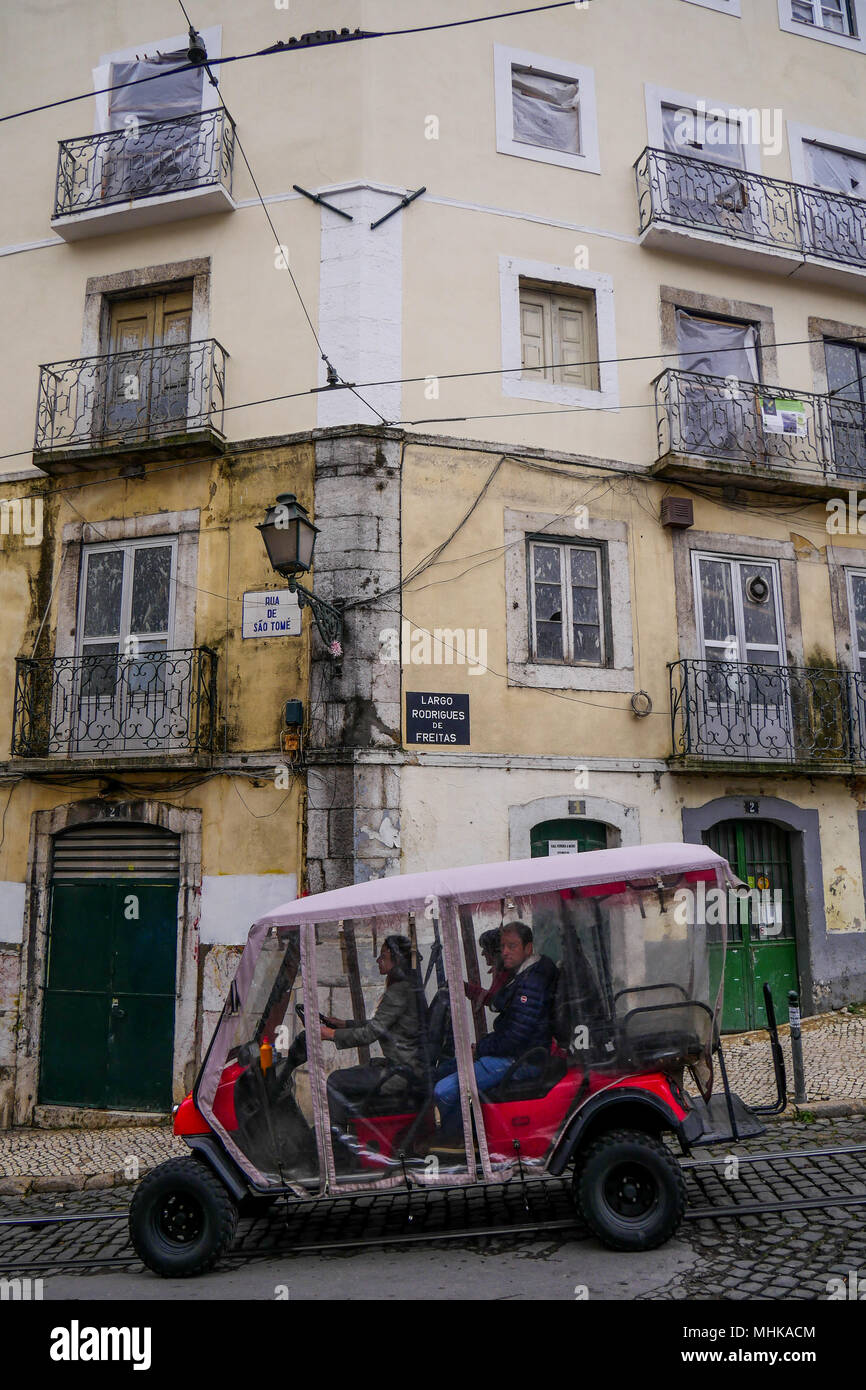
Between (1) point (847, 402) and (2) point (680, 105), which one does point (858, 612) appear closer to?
(1) point (847, 402)

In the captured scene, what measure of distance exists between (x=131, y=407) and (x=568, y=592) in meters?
5.42

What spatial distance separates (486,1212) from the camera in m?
6.27

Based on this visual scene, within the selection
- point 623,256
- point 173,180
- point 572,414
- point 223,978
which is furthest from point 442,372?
point 223,978

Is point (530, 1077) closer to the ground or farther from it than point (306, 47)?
closer to the ground

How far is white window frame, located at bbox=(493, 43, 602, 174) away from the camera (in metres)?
11.8

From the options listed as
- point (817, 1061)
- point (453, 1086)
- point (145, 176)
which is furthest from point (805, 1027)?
point (145, 176)

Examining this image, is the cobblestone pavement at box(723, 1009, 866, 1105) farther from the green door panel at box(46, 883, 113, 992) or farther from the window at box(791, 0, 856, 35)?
the window at box(791, 0, 856, 35)

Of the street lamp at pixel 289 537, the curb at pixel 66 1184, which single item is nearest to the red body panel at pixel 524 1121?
the curb at pixel 66 1184

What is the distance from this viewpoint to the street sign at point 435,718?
33.0ft

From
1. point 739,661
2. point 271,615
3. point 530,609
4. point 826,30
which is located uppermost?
point 826,30

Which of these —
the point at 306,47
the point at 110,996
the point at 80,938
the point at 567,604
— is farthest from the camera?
the point at 567,604

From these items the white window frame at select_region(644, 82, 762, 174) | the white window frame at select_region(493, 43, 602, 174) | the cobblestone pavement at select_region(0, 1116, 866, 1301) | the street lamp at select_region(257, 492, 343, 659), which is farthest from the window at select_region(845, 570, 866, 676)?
the street lamp at select_region(257, 492, 343, 659)

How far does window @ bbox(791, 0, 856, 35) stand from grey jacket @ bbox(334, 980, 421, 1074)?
47.6ft

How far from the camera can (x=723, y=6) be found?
13.2 m
